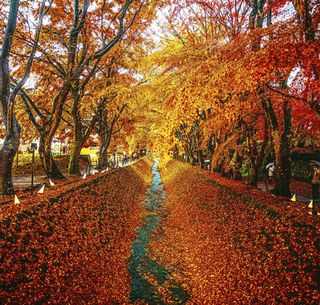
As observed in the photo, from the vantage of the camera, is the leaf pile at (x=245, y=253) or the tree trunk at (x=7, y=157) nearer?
the leaf pile at (x=245, y=253)

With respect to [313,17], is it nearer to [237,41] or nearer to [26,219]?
[237,41]

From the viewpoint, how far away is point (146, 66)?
19.9m

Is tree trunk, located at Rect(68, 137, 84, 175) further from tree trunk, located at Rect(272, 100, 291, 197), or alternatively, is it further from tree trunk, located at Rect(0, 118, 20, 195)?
tree trunk, located at Rect(272, 100, 291, 197)

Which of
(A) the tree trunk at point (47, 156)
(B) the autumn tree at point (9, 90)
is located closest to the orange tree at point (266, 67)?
(B) the autumn tree at point (9, 90)

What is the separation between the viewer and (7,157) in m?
8.87

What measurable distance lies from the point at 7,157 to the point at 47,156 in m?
5.55

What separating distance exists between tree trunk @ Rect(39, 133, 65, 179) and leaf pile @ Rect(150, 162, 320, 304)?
7908 mm

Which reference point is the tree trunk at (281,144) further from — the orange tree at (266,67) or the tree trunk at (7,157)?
the tree trunk at (7,157)

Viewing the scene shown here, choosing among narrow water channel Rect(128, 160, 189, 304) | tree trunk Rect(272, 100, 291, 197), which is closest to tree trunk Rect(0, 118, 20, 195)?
narrow water channel Rect(128, 160, 189, 304)

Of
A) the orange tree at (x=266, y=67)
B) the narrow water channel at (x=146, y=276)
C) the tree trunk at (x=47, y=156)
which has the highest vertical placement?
the orange tree at (x=266, y=67)

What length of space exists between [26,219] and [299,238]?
19.7 feet

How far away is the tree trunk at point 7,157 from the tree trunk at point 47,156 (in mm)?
4618

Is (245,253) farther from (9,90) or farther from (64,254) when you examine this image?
(9,90)

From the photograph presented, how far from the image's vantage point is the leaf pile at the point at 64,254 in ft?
15.0
